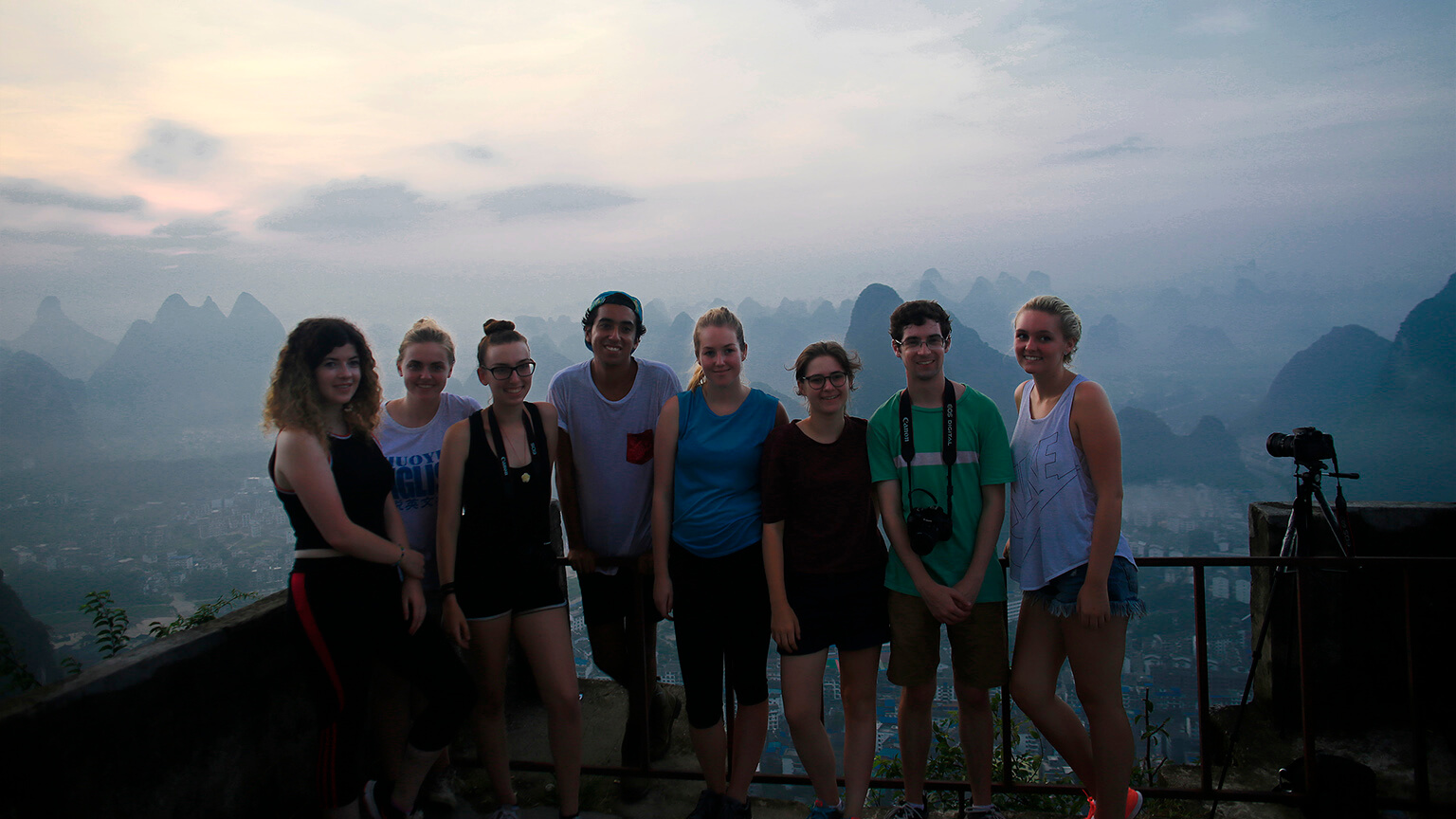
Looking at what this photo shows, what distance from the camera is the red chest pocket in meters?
3.04

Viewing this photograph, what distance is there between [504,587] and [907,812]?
1.84 metres

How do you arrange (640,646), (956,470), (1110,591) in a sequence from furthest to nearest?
1. (640,646)
2. (956,470)
3. (1110,591)

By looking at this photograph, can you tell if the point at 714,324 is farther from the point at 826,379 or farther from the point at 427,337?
the point at 427,337

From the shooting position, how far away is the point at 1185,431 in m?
76.5

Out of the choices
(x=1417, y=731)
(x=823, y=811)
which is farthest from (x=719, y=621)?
(x=1417, y=731)

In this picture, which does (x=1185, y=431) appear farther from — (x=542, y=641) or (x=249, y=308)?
(x=249, y=308)

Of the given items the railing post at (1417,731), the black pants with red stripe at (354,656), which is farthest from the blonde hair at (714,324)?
the railing post at (1417,731)

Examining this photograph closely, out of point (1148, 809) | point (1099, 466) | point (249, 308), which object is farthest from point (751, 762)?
point (249, 308)

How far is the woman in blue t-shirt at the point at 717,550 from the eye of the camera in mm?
2711

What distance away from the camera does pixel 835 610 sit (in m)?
2.63

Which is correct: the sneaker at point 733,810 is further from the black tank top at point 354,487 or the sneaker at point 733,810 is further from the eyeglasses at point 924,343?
the eyeglasses at point 924,343

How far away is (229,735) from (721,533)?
2056 millimetres

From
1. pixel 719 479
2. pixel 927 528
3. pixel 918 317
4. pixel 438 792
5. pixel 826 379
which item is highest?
pixel 918 317

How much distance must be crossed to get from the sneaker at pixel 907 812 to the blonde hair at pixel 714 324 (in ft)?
6.19
